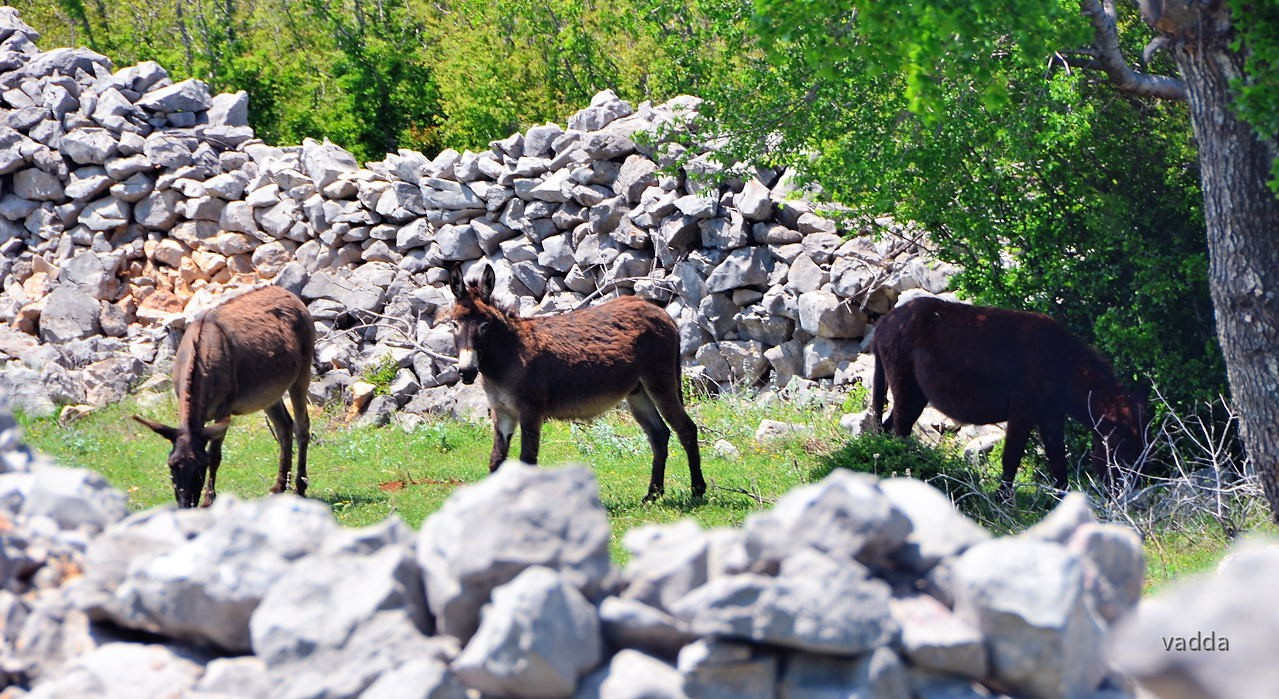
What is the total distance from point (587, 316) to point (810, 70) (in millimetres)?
2809

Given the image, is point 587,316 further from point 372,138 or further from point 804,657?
point 372,138

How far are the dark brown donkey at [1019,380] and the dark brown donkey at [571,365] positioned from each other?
2.06 metres

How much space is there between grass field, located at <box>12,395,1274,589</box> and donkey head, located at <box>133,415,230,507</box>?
0.96 meters

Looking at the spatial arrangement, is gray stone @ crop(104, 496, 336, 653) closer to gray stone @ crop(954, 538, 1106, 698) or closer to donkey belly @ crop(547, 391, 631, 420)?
gray stone @ crop(954, 538, 1106, 698)

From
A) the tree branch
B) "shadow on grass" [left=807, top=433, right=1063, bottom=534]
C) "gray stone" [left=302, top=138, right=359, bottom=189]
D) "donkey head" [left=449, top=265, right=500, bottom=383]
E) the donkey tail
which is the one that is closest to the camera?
the tree branch

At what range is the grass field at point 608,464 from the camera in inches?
345

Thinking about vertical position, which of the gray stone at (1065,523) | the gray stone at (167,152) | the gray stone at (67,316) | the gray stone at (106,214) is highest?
the gray stone at (1065,523)

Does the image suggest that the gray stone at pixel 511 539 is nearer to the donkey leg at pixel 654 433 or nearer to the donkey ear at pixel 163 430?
the donkey ear at pixel 163 430

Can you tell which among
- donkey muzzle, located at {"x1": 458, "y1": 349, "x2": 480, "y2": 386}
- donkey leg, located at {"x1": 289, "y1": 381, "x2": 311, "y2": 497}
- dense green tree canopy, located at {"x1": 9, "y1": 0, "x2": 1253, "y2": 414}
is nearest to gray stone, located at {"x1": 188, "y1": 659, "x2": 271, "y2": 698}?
dense green tree canopy, located at {"x1": 9, "y1": 0, "x2": 1253, "y2": 414}

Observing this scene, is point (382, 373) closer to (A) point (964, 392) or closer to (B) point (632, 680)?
(A) point (964, 392)

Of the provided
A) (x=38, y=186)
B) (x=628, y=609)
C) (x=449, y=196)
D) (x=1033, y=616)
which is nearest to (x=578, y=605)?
(x=628, y=609)

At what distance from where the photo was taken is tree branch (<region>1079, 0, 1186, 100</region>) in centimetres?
779

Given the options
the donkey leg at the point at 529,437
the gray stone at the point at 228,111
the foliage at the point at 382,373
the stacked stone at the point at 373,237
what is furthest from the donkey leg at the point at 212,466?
the gray stone at the point at 228,111

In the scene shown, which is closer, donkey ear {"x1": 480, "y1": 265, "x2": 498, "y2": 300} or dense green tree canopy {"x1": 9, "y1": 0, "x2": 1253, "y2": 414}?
dense green tree canopy {"x1": 9, "y1": 0, "x2": 1253, "y2": 414}
